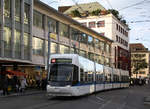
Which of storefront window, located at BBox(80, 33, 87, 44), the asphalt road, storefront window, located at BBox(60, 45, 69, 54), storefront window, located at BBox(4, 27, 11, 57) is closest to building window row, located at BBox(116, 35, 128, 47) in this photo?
storefront window, located at BBox(80, 33, 87, 44)

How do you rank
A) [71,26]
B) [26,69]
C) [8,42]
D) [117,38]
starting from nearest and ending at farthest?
[8,42] → [26,69] → [71,26] → [117,38]

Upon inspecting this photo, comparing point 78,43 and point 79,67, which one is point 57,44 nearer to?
point 78,43

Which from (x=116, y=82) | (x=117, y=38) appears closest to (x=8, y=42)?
(x=116, y=82)

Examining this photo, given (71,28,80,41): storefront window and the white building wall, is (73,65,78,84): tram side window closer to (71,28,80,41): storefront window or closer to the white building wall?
(71,28,80,41): storefront window

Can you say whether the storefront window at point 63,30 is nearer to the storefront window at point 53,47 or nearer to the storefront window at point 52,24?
the storefront window at point 52,24

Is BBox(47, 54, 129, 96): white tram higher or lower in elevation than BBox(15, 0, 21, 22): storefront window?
lower

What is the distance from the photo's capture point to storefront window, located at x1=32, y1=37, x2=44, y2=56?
3484 centimetres

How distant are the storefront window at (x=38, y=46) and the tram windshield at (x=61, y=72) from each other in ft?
50.0

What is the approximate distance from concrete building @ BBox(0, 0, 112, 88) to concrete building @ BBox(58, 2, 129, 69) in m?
15.4

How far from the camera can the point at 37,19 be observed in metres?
35.7

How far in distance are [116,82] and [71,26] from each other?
12.5 meters

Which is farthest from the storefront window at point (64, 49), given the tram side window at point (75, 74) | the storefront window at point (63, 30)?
the tram side window at point (75, 74)

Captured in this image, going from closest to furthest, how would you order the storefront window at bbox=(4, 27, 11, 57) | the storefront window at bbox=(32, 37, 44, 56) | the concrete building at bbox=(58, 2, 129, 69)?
the storefront window at bbox=(4, 27, 11, 57)
the storefront window at bbox=(32, 37, 44, 56)
the concrete building at bbox=(58, 2, 129, 69)

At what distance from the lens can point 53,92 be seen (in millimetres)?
18969
